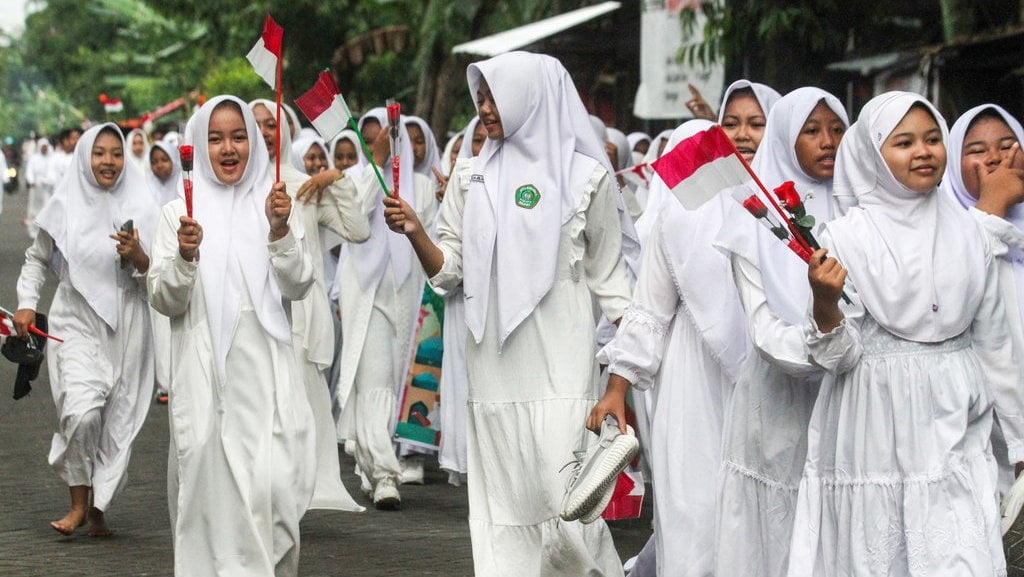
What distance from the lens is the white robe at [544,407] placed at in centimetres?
609

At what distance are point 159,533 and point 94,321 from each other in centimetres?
101

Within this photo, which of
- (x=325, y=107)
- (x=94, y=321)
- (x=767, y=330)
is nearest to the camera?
(x=767, y=330)

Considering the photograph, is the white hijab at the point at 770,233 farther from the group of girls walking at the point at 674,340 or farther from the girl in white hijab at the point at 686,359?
the girl in white hijab at the point at 686,359

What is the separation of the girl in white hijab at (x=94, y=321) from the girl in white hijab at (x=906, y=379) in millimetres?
3986

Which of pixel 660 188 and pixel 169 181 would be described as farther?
pixel 169 181

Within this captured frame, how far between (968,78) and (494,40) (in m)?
7.09

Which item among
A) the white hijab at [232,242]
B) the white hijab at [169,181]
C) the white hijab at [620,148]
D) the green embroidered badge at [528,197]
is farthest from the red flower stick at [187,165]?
the white hijab at [169,181]

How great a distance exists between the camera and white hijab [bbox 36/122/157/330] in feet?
27.0

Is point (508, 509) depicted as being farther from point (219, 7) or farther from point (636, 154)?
point (219, 7)

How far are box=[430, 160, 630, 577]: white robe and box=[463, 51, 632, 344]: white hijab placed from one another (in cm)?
5

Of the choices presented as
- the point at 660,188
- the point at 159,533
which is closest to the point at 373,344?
the point at 159,533

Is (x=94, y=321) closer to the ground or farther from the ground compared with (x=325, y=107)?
closer to the ground

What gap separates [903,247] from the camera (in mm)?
4910

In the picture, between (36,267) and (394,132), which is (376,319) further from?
(394,132)
